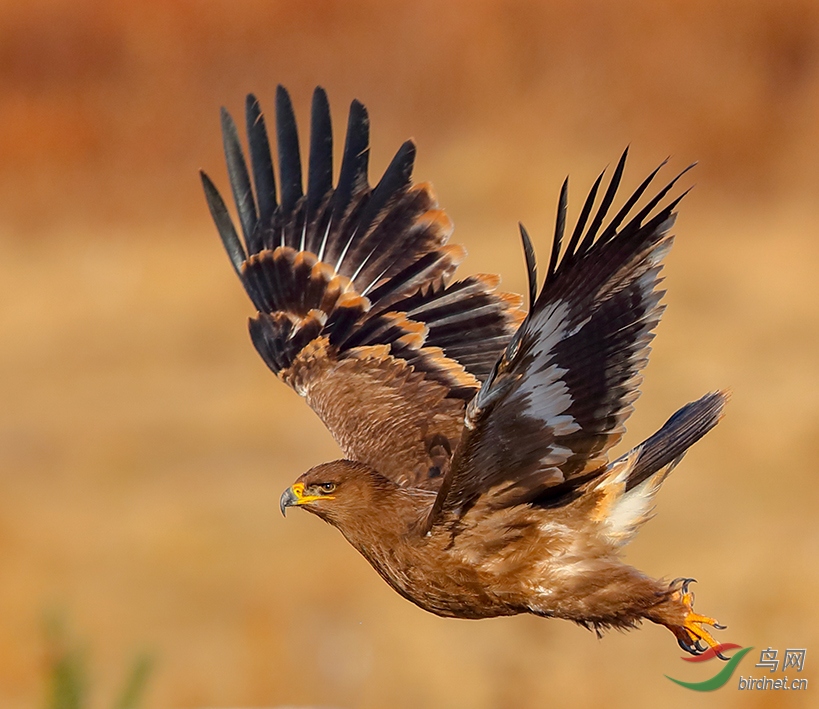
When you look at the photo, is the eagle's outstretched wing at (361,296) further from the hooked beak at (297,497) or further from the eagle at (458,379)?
the hooked beak at (297,497)

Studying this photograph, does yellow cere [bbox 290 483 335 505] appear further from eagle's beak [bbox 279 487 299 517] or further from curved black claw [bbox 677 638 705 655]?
curved black claw [bbox 677 638 705 655]

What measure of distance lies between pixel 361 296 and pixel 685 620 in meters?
1.41

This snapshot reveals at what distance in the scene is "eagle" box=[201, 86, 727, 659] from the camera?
9.50 feet

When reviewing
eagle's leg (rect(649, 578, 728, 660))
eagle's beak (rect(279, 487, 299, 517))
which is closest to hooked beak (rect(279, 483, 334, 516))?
eagle's beak (rect(279, 487, 299, 517))

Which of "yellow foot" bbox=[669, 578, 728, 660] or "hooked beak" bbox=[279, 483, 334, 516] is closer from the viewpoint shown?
"yellow foot" bbox=[669, 578, 728, 660]

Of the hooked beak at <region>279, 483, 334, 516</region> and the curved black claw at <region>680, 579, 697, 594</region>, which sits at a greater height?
the hooked beak at <region>279, 483, 334, 516</region>

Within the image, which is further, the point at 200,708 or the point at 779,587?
the point at 779,587

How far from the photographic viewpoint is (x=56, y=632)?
A: 317 centimetres

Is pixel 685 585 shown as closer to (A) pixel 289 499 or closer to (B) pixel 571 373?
(B) pixel 571 373

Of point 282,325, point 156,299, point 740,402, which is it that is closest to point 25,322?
point 156,299

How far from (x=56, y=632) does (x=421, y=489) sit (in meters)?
0.93

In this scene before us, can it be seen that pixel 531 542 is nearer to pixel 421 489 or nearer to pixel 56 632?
Result: pixel 421 489

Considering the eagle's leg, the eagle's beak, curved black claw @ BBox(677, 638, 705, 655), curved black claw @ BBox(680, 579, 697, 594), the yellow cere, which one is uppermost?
the yellow cere

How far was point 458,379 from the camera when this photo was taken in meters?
3.91
